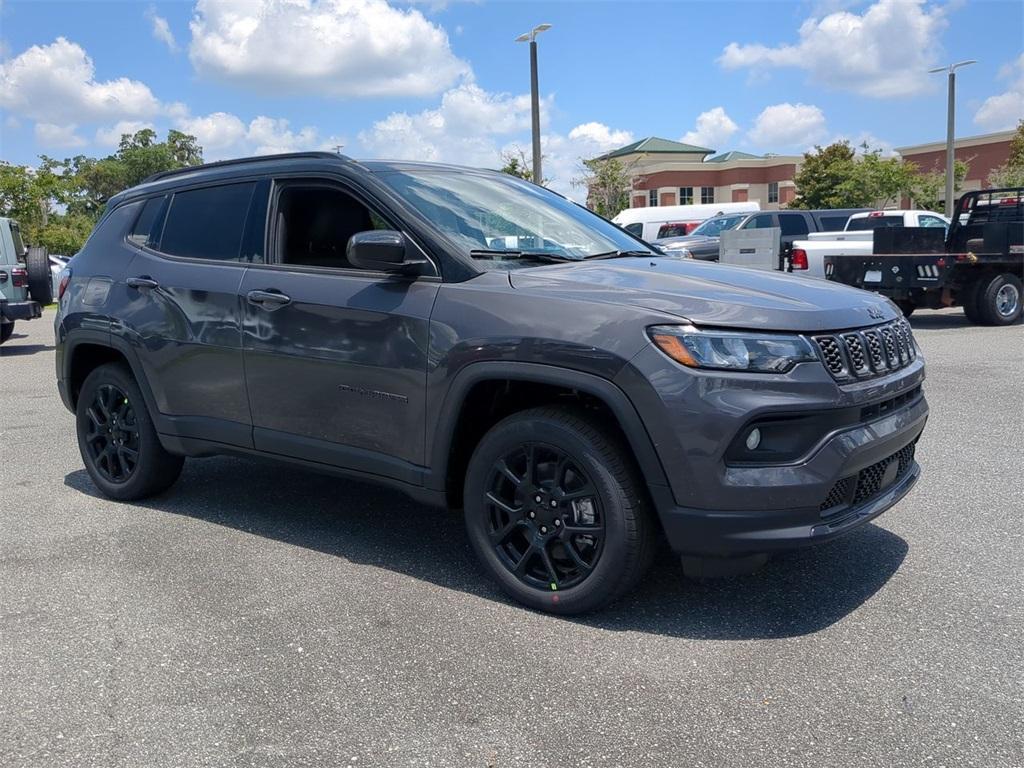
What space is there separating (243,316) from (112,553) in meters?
1.35

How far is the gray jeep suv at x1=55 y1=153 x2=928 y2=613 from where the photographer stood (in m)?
3.43

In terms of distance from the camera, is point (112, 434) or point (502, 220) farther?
point (112, 434)

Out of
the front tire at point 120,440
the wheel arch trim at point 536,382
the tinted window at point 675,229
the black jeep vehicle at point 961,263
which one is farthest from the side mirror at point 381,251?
the tinted window at point 675,229

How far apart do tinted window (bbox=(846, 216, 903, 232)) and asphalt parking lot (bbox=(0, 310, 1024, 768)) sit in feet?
55.7

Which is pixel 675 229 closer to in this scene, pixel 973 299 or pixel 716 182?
pixel 973 299

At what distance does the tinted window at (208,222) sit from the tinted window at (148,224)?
0.08m

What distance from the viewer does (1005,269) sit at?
1372 centimetres

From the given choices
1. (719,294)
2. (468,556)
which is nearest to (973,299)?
(468,556)

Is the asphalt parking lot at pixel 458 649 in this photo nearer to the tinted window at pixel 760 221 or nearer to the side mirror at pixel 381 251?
the side mirror at pixel 381 251

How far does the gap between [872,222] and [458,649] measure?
2008 cm

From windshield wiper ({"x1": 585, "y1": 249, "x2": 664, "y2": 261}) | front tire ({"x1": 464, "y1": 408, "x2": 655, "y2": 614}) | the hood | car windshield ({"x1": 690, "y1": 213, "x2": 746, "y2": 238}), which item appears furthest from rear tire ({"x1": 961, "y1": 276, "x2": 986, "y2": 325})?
front tire ({"x1": 464, "y1": 408, "x2": 655, "y2": 614})

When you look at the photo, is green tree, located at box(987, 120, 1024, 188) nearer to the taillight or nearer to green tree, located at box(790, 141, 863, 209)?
green tree, located at box(790, 141, 863, 209)

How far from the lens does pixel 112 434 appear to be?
562cm

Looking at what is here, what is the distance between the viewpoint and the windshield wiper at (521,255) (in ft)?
13.8
